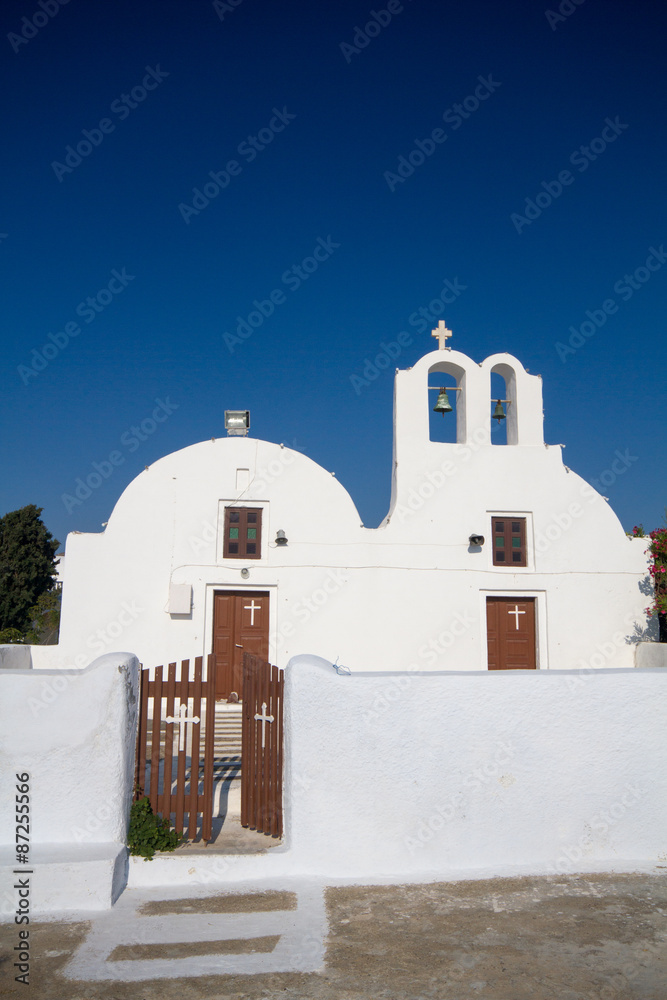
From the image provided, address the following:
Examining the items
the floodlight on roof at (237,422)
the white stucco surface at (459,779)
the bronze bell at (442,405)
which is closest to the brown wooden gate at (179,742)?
the white stucco surface at (459,779)

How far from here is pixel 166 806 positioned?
579 cm

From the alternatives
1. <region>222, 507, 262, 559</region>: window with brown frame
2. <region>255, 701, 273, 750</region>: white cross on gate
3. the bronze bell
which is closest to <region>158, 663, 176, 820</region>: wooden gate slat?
<region>255, 701, 273, 750</region>: white cross on gate

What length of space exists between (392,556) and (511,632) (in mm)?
2398

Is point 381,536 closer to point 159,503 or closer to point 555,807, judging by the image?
point 159,503

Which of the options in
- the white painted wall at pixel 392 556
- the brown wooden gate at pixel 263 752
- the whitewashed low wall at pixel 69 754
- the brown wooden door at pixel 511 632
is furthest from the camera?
the brown wooden door at pixel 511 632

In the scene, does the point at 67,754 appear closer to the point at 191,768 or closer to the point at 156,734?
the point at 156,734

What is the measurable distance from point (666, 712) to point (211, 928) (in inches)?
160

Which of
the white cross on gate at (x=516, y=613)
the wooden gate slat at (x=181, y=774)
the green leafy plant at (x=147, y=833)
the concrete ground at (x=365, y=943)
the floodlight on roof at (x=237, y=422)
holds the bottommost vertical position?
the concrete ground at (x=365, y=943)

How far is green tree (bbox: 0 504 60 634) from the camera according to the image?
2227cm

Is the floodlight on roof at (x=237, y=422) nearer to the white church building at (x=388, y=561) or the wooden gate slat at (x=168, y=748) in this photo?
the white church building at (x=388, y=561)

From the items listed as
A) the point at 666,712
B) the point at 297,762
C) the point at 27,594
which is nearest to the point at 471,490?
the point at 666,712

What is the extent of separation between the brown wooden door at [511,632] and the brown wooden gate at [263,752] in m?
6.52

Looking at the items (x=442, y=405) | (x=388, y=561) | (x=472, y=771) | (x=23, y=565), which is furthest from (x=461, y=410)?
(x=23, y=565)

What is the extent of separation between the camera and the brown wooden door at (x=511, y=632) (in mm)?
11898
